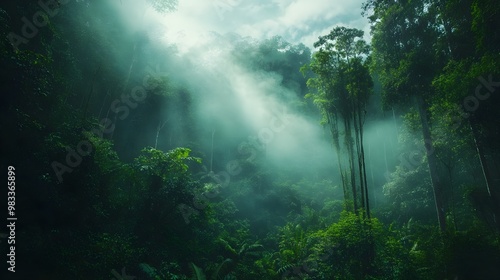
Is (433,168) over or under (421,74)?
under

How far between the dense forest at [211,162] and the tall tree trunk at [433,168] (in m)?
0.06

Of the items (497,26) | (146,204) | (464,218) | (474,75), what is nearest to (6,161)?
(146,204)

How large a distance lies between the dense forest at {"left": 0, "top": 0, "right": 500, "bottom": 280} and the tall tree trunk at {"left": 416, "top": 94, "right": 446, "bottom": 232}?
6cm

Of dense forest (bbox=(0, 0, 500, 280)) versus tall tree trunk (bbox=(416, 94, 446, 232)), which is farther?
tall tree trunk (bbox=(416, 94, 446, 232))

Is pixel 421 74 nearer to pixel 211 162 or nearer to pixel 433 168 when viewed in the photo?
pixel 433 168

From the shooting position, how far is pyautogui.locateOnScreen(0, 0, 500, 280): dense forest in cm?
753

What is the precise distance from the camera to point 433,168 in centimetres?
1271

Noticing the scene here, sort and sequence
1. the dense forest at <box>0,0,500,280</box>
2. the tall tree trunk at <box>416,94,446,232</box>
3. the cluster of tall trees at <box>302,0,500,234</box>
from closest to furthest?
the dense forest at <box>0,0,500,280</box> → the cluster of tall trees at <box>302,0,500,234</box> → the tall tree trunk at <box>416,94,446,232</box>

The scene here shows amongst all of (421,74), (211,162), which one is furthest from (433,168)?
(211,162)

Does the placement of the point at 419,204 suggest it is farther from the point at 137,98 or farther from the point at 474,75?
the point at 137,98

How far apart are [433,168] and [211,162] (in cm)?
2066

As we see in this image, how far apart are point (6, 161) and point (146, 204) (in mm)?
5224

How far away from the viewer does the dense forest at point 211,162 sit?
7527 millimetres

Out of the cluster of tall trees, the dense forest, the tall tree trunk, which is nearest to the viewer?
the dense forest
